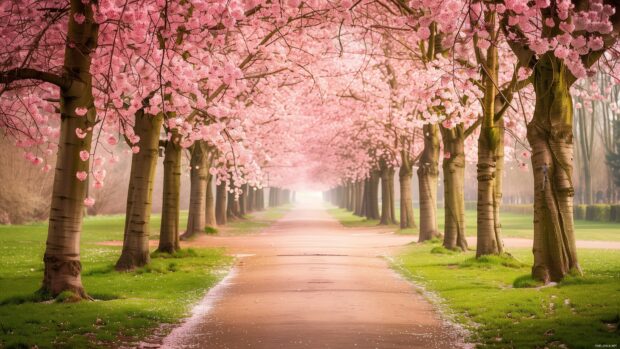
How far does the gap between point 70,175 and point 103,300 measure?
8.25 feet

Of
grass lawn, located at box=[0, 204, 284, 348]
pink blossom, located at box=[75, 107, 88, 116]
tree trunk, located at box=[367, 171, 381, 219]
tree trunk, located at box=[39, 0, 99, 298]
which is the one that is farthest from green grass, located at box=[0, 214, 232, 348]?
tree trunk, located at box=[367, 171, 381, 219]

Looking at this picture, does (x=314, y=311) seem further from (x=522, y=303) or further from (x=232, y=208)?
(x=232, y=208)

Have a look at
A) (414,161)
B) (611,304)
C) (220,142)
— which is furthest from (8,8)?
(414,161)

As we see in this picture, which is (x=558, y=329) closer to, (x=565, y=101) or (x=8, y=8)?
(x=565, y=101)

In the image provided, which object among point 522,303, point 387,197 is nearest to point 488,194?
point 522,303

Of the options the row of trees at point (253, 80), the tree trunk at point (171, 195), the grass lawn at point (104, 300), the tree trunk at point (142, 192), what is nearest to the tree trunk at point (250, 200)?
the row of trees at point (253, 80)

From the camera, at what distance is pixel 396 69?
34062 millimetres

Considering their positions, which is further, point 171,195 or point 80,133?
point 171,195

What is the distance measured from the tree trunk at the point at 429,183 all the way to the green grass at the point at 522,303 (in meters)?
9.69

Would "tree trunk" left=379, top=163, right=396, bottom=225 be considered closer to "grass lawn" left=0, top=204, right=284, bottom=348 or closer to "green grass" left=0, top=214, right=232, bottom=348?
"grass lawn" left=0, top=204, right=284, bottom=348

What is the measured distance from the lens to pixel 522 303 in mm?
12625

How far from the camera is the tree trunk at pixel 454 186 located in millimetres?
24672

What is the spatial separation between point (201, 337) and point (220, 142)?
8.03 meters

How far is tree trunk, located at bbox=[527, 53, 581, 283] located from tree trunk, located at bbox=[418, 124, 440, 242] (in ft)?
50.2
